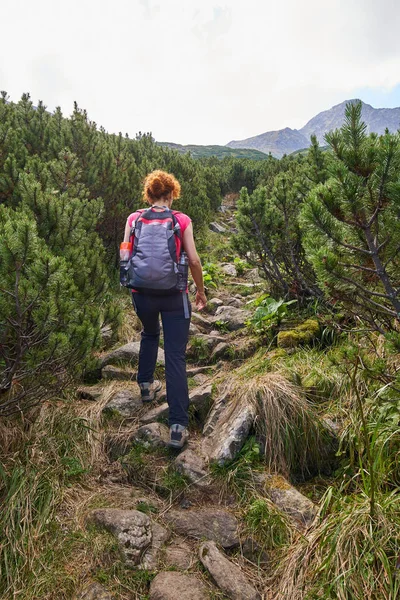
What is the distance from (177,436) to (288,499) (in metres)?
1.05

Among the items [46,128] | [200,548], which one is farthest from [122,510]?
[46,128]

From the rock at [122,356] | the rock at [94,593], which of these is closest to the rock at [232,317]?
the rock at [122,356]

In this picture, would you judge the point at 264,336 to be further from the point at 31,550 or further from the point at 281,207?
the point at 31,550

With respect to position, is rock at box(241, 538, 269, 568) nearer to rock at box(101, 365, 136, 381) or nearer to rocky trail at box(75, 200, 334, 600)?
rocky trail at box(75, 200, 334, 600)

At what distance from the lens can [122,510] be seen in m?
2.66

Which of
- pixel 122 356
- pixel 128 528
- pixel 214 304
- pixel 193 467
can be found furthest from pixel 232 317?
pixel 128 528

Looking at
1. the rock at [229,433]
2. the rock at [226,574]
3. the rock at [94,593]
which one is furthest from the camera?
the rock at [229,433]

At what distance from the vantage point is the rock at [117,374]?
4398 millimetres

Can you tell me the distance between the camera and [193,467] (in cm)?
313

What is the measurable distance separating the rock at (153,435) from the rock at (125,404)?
0.34 m

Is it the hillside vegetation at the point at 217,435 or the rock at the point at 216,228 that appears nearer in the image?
the hillside vegetation at the point at 217,435

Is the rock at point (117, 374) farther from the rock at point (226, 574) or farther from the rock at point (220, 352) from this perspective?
the rock at point (226, 574)

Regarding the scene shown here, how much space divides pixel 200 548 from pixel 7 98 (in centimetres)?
832

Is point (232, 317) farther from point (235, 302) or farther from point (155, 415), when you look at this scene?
point (155, 415)
